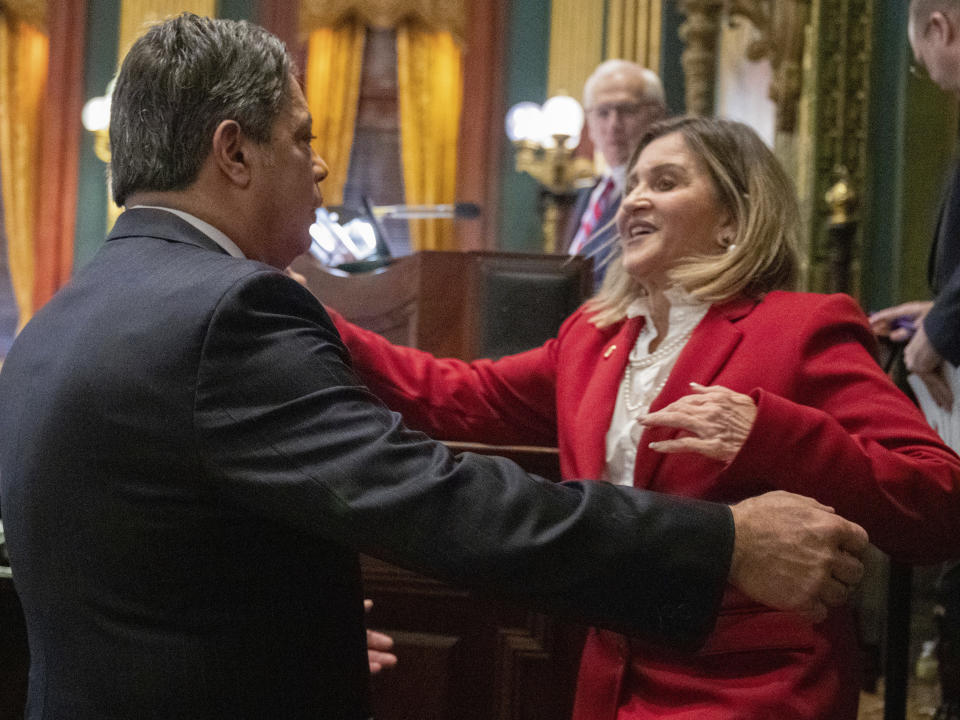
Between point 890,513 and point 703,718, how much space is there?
367mm

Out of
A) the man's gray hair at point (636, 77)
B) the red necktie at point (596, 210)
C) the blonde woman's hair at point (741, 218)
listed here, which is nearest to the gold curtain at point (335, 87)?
the man's gray hair at point (636, 77)

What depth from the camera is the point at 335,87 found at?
9562 mm

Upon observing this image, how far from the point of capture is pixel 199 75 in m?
1.23

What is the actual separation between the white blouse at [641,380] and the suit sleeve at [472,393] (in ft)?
0.75

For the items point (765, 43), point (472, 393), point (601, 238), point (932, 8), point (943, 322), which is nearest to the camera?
point (472, 393)

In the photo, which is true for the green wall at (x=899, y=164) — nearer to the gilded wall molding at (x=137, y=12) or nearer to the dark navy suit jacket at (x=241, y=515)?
the dark navy suit jacket at (x=241, y=515)

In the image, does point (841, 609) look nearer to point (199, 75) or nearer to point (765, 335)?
point (765, 335)

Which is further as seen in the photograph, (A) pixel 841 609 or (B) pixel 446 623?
(B) pixel 446 623

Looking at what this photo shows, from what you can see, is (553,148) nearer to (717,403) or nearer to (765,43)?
(765,43)

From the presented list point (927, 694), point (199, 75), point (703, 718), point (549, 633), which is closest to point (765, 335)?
point (703, 718)

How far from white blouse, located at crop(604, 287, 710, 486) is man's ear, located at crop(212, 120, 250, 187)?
0.69 meters

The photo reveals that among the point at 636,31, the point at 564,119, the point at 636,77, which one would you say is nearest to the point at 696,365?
the point at 636,77

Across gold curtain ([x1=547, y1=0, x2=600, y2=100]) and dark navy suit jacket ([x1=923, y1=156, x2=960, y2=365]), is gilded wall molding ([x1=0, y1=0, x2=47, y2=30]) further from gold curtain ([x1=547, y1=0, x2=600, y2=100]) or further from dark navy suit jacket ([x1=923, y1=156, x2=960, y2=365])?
dark navy suit jacket ([x1=923, y1=156, x2=960, y2=365])

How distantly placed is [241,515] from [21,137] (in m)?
9.73
